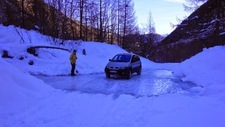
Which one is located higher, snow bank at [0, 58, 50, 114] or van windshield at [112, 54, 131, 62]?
van windshield at [112, 54, 131, 62]

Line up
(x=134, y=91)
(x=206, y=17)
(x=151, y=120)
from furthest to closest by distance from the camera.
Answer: (x=206, y=17), (x=134, y=91), (x=151, y=120)

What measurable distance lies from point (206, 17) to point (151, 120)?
24368mm

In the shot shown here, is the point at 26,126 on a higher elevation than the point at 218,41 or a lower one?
lower

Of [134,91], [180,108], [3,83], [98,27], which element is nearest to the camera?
[180,108]

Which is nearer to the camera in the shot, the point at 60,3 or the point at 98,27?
the point at 60,3

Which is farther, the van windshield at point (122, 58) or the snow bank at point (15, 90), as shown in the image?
the van windshield at point (122, 58)

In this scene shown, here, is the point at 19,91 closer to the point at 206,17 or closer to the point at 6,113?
the point at 6,113

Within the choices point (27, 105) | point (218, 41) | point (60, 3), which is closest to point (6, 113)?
point (27, 105)

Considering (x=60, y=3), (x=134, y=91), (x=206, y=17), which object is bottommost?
(x=134, y=91)

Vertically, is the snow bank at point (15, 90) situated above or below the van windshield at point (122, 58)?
below

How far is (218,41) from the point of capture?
32.5 m

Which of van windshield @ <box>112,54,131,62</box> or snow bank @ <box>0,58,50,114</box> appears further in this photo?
van windshield @ <box>112,54,131,62</box>

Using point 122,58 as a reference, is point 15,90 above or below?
below

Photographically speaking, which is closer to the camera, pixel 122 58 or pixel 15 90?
pixel 15 90
